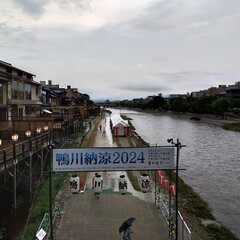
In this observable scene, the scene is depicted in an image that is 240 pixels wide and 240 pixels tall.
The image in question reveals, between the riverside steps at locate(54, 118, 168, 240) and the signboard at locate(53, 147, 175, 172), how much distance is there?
119 inches

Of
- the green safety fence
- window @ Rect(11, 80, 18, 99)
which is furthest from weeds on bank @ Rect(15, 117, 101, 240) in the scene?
window @ Rect(11, 80, 18, 99)

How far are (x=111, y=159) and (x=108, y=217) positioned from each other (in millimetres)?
4335

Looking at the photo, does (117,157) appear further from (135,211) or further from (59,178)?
(59,178)

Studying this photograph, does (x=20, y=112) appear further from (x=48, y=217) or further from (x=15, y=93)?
(x=48, y=217)

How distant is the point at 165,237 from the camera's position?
13.6 metres

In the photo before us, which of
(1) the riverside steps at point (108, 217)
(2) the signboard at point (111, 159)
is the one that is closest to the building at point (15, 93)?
(1) the riverside steps at point (108, 217)

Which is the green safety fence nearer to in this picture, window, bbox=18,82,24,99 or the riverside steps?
the riverside steps

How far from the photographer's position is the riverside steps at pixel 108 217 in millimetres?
13867

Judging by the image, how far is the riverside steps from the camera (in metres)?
13.9

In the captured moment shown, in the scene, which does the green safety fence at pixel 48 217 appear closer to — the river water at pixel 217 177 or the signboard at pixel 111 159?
the signboard at pixel 111 159

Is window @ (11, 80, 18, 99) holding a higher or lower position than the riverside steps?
higher

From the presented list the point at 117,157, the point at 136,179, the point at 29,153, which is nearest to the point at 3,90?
the point at 29,153

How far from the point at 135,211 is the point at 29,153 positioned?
9.68 meters

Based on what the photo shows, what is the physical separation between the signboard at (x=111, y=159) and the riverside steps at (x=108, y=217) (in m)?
3.03
